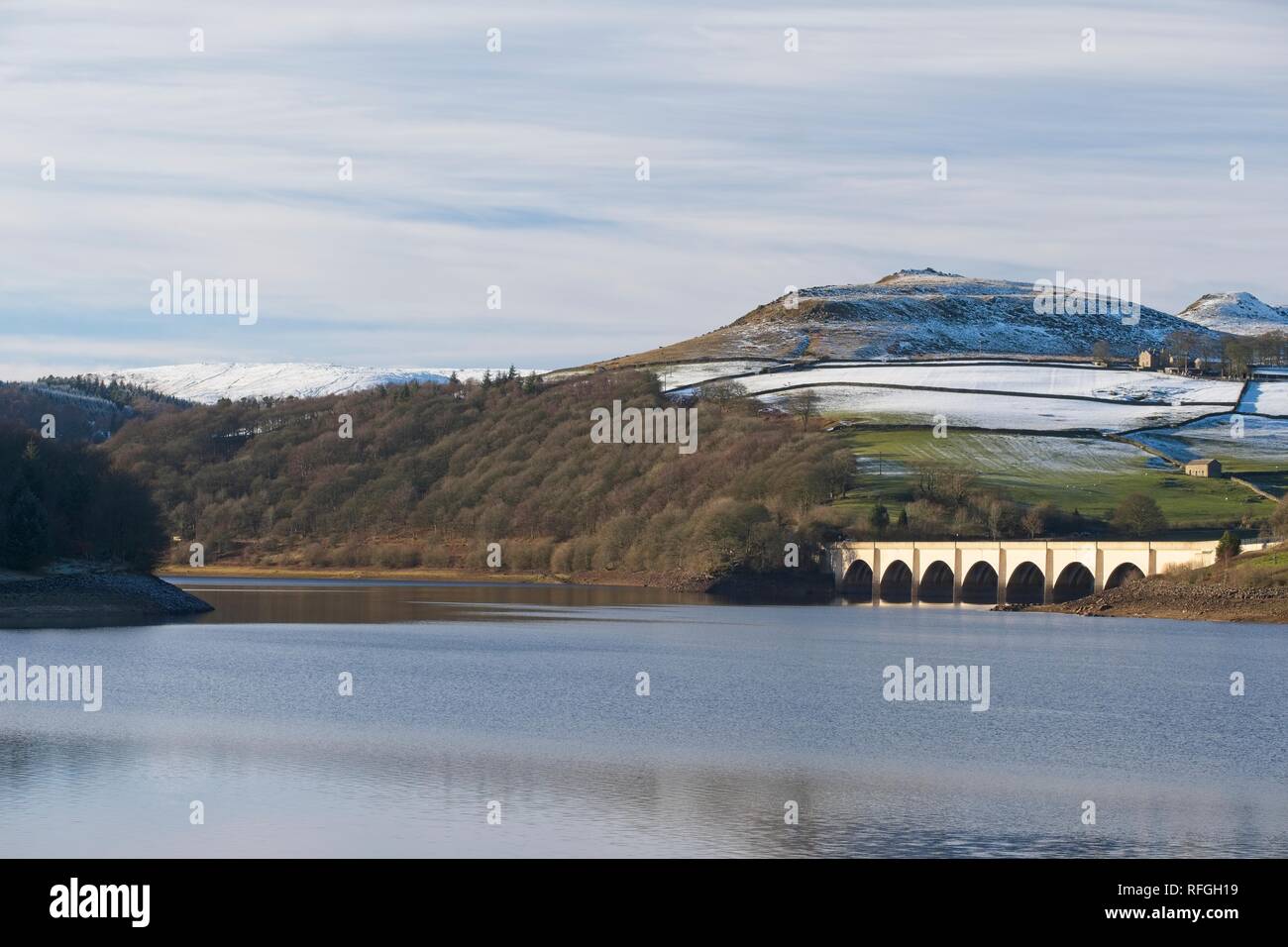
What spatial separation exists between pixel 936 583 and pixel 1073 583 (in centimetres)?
1488

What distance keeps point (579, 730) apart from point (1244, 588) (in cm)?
7153

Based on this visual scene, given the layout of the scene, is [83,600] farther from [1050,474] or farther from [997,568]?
[1050,474]

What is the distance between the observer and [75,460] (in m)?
97.8

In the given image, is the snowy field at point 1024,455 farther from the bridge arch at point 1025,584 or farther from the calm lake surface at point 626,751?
the calm lake surface at point 626,751

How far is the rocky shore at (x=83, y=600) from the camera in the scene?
83625 millimetres

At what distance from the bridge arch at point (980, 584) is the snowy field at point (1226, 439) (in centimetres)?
3703

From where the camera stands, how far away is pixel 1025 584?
468 ft

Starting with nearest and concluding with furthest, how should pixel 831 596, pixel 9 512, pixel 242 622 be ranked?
1. pixel 9 512
2. pixel 242 622
3. pixel 831 596

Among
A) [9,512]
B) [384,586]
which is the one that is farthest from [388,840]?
[384,586]

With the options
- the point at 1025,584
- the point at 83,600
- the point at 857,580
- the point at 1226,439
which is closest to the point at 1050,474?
the point at 1226,439

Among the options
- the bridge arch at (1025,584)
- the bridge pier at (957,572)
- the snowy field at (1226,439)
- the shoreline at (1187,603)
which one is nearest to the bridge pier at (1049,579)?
the bridge arch at (1025,584)

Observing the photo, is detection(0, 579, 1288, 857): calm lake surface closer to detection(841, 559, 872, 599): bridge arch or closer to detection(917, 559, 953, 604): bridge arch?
detection(917, 559, 953, 604): bridge arch
